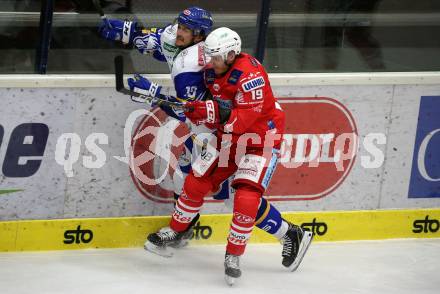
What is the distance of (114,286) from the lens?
16.2 ft

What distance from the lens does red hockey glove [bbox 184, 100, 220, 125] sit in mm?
4949

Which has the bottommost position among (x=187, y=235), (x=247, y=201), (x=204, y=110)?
(x=187, y=235)

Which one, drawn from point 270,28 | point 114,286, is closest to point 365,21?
point 270,28

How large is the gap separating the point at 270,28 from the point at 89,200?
1478mm

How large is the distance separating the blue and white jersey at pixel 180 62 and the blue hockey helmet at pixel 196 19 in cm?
9

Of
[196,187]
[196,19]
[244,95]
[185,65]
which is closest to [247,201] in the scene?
[196,187]

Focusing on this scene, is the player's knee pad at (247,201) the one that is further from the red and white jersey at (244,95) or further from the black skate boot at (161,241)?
the black skate boot at (161,241)

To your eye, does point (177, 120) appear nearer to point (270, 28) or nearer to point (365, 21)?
point (270, 28)

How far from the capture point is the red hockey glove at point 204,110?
4949 mm

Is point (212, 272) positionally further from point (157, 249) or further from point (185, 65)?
point (185, 65)

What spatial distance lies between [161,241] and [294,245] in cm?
75

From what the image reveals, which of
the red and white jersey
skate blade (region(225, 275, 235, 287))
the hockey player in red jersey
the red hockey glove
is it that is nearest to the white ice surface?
skate blade (region(225, 275, 235, 287))

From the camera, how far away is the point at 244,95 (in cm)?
495

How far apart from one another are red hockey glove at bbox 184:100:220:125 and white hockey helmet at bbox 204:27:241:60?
9.9 inches
